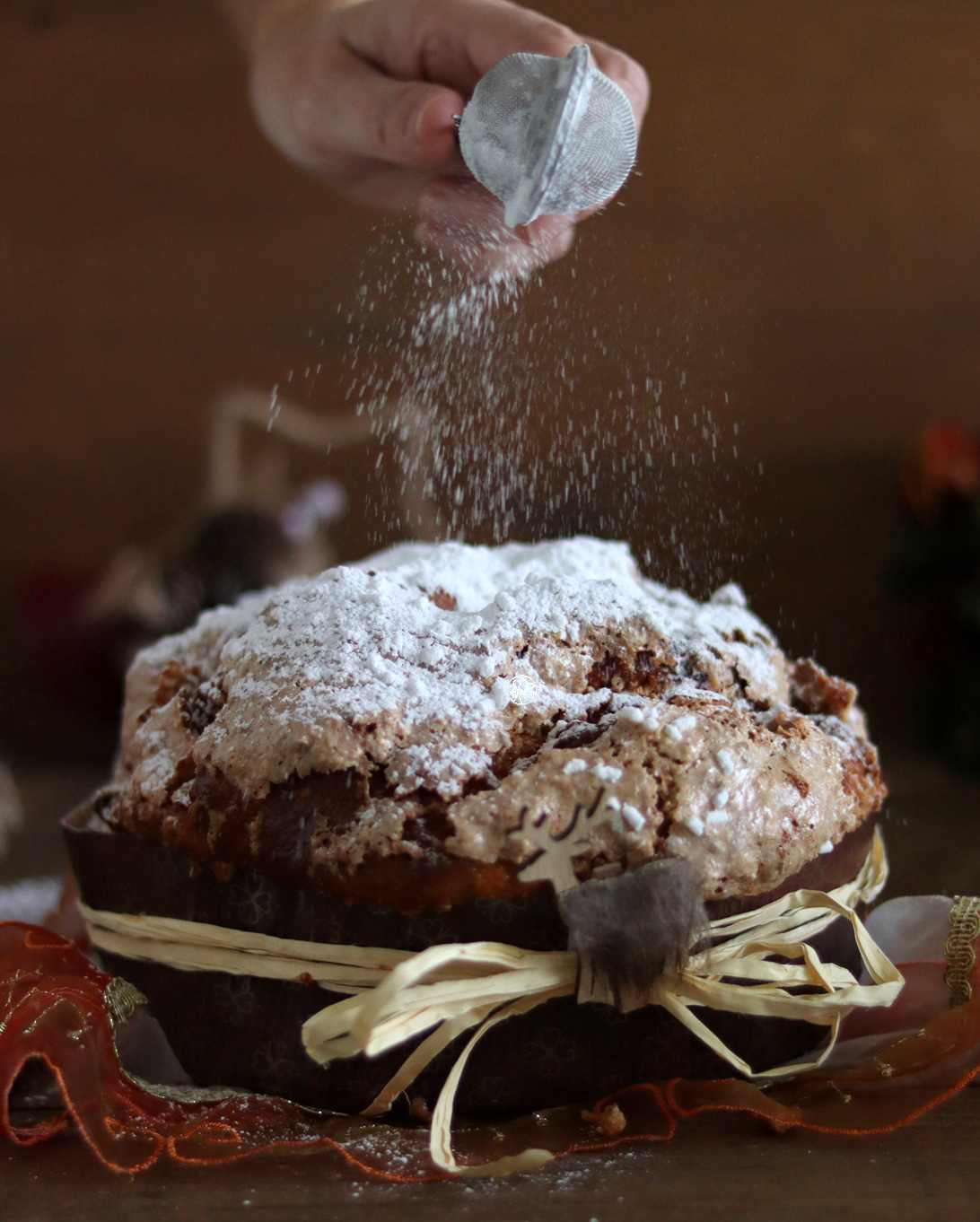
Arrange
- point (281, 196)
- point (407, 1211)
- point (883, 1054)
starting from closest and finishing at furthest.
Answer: point (407, 1211), point (883, 1054), point (281, 196)

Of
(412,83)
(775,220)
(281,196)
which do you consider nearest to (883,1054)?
(775,220)

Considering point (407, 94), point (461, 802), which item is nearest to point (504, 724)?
point (461, 802)

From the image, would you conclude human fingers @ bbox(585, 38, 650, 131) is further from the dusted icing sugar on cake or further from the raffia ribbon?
the raffia ribbon

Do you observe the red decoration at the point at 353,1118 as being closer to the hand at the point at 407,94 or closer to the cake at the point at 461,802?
the cake at the point at 461,802

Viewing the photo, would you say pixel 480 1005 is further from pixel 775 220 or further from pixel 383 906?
pixel 775 220

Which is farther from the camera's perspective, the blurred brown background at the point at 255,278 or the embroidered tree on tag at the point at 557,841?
the blurred brown background at the point at 255,278

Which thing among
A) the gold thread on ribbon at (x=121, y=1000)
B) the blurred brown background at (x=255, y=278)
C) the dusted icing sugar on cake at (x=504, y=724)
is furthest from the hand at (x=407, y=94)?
the blurred brown background at (x=255, y=278)
